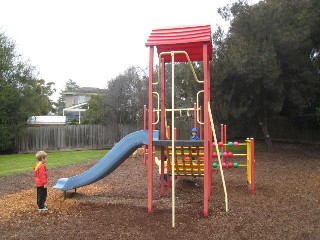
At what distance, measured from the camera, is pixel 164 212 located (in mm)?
7172

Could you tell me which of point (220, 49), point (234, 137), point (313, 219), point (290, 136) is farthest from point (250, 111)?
point (313, 219)

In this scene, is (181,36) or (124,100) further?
(124,100)

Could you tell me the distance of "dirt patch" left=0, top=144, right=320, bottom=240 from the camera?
578cm

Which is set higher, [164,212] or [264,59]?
[264,59]

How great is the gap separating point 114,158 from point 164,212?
1693mm

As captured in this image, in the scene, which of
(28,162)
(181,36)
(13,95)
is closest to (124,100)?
(13,95)

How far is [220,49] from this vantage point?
19.0 m

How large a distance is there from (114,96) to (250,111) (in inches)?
468

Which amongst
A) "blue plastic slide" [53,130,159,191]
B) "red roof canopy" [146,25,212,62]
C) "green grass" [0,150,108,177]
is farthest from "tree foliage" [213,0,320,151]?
"blue plastic slide" [53,130,159,191]

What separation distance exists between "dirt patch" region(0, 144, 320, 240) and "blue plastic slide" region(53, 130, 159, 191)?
406mm

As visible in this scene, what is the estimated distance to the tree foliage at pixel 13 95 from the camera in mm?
23453

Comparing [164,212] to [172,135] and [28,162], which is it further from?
[28,162]

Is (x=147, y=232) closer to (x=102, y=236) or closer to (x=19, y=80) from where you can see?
(x=102, y=236)

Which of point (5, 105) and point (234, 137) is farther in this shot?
point (234, 137)
